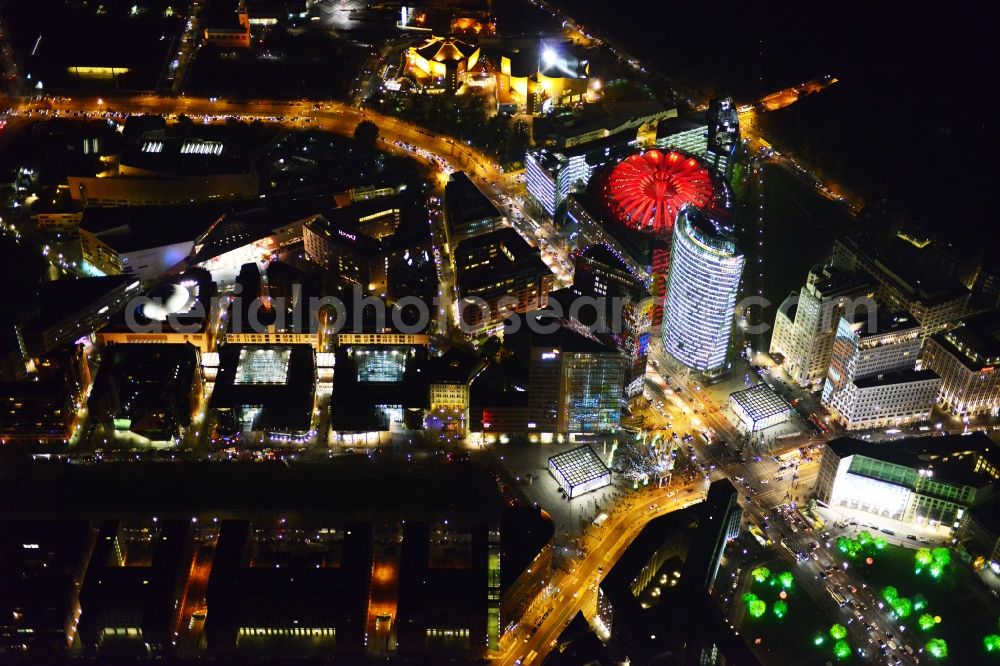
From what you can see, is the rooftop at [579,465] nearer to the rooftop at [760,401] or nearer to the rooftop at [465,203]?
the rooftop at [760,401]

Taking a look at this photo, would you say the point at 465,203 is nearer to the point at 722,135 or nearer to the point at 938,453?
Answer: the point at 722,135

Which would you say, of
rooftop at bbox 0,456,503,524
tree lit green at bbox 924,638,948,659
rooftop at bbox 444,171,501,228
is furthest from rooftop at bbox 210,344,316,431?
tree lit green at bbox 924,638,948,659

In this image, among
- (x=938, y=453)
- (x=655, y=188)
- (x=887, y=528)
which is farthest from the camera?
(x=655, y=188)

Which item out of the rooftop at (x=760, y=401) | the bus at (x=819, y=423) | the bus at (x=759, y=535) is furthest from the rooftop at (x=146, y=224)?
the bus at (x=819, y=423)

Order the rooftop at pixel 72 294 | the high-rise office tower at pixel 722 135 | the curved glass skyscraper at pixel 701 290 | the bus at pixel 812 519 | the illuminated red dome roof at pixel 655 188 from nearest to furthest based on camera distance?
the bus at pixel 812 519, the curved glass skyscraper at pixel 701 290, the rooftop at pixel 72 294, the illuminated red dome roof at pixel 655 188, the high-rise office tower at pixel 722 135

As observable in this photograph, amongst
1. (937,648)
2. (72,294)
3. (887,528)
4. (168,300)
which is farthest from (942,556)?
(72,294)

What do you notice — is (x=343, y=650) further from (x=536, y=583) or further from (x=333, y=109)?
(x=333, y=109)
